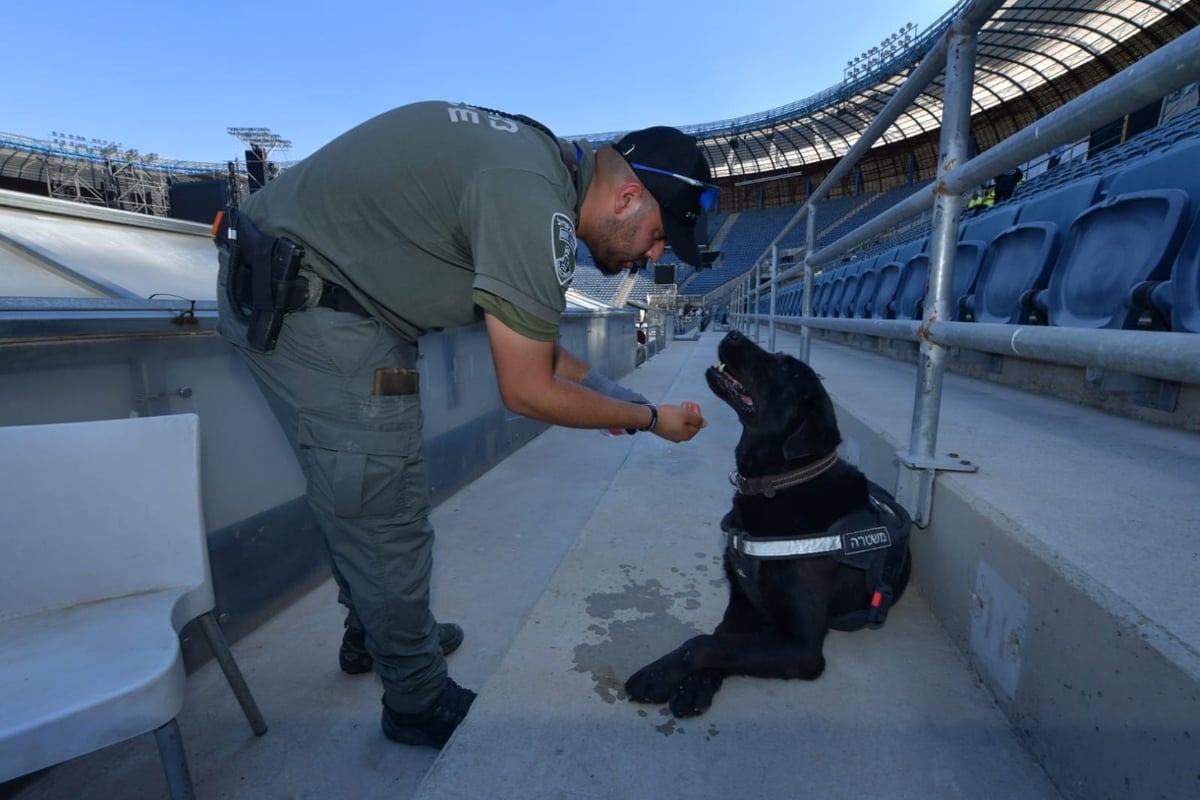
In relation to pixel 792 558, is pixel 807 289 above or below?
above

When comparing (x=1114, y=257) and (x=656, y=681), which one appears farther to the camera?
(x=1114, y=257)

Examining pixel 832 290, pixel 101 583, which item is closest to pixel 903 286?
pixel 832 290

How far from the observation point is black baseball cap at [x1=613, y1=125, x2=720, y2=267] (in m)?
1.42

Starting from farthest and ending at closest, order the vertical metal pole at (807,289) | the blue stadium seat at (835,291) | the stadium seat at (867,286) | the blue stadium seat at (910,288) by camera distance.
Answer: the blue stadium seat at (835,291)
the stadium seat at (867,286)
the blue stadium seat at (910,288)
the vertical metal pole at (807,289)

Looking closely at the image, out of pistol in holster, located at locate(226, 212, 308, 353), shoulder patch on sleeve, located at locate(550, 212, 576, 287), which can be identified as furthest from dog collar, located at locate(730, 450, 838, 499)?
pistol in holster, located at locate(226, 212, 308, 353)

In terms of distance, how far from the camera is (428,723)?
1.49 m

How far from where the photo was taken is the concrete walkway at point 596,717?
3.53 feet

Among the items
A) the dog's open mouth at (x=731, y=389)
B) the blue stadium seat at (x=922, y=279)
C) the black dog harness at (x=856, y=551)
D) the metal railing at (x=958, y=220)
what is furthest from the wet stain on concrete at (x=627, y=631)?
the blue stadium seat at (x=922, y=279)

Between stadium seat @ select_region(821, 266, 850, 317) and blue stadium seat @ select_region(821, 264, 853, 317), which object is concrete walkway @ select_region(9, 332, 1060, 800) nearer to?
blue stadium seat @ select_region(821, 264, 853, 317)

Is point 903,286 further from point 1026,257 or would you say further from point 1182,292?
point 1182,292

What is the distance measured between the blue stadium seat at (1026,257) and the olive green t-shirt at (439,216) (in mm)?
3478

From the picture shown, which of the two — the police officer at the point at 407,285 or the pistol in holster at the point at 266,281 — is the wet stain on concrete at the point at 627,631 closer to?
the police officer at the point at 407,285

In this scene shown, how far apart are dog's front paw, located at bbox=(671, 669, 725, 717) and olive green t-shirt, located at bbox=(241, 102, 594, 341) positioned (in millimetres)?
860

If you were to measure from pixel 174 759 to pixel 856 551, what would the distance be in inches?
61.1
